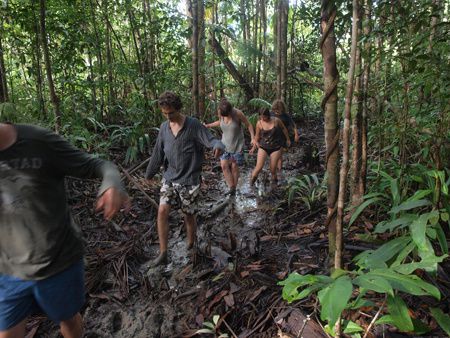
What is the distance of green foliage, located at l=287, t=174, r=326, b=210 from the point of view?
502 cm

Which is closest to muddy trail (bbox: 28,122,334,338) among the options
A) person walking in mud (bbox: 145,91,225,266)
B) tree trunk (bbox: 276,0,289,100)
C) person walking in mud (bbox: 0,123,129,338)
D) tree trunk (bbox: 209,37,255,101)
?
person walking in mud (bbox: 145,91,225,266)

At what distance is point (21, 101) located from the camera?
7.86 m

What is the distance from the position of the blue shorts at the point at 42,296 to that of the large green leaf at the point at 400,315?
187cm

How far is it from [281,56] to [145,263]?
7636mm

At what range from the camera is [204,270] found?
3.87 meters

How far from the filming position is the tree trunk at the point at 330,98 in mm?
2223

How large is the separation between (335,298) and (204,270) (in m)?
2.57

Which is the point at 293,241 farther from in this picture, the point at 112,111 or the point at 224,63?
the point at 224,63

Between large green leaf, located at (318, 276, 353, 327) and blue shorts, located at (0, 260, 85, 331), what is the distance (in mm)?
1567

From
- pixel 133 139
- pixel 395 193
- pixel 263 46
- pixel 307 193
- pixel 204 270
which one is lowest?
pixel 204 270

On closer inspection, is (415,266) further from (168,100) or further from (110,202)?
(168,100)

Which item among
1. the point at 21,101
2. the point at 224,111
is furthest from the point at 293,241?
the point at 21,101

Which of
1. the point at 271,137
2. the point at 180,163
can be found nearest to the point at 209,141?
the point at 180,163

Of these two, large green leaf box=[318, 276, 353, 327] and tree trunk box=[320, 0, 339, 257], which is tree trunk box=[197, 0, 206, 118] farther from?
large green leaf box=[318, 276, 353, 327]
